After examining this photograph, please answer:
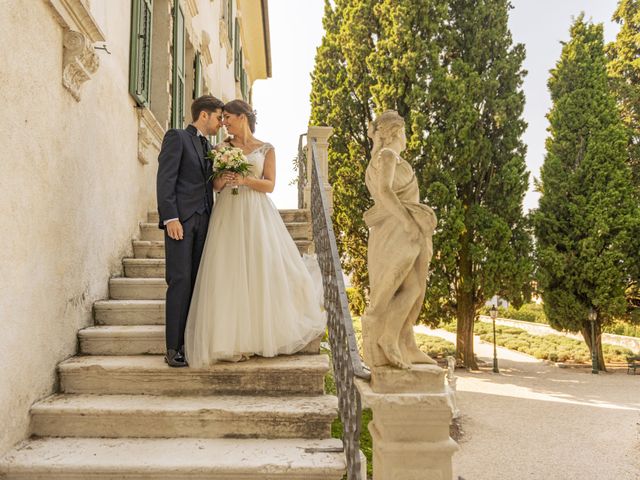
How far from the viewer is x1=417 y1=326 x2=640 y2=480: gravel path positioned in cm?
891

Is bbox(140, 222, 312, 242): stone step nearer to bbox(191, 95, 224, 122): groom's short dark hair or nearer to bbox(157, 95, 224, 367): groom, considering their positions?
bbox(157, 95, 224, 367): groom

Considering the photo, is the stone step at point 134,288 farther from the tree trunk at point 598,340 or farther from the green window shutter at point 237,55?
the tree trunk at point 598,340

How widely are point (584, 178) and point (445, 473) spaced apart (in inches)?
817

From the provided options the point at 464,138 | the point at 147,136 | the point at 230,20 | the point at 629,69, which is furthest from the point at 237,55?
the point at 629,69

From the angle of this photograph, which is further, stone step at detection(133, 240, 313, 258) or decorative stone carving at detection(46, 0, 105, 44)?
stone step at detection(133, 240, 313, 258)

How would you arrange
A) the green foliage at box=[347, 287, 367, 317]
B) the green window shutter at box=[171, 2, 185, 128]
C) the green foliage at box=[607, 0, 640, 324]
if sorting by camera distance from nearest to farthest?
the green window shutter at box=[171, 2, 185, 128], the green foliage at box=[347, 287, 367, 317], the green foliage at box=[607, 0, 640, 324]

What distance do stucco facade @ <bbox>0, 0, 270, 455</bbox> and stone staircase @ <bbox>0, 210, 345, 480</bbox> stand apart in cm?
17

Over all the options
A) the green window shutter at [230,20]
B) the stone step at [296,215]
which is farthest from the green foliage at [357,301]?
the stone step at [296,215]

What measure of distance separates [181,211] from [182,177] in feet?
0.86

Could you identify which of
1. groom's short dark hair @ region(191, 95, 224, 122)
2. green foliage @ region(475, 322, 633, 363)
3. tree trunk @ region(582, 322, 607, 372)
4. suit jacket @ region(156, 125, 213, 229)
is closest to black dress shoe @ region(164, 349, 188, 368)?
suit jacket @ region(156, 125, 213, 229)

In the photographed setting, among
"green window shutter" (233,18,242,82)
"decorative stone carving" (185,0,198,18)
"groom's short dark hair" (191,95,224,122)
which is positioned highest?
"green window shutter" (233,18,242,82)

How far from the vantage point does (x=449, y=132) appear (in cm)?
1741

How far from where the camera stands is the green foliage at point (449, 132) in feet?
56.3

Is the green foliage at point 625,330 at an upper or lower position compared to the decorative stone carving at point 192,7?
lower
